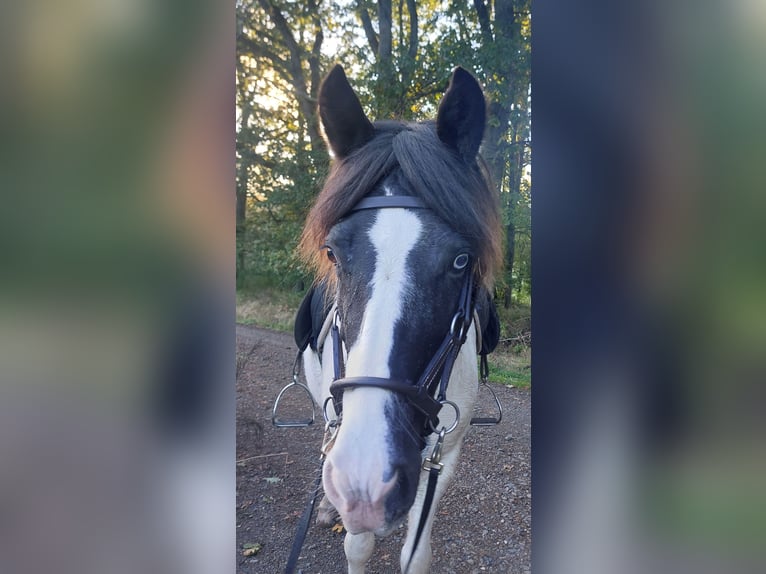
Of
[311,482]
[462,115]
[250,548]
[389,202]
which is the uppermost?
[462,115]

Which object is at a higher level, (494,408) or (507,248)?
(507,248)

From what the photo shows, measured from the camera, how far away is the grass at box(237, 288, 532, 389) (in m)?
1.17

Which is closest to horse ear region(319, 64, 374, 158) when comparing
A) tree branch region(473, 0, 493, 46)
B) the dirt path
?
tree branch region(473, 0, 493, 46)

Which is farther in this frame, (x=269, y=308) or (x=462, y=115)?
(x=269, y=308)

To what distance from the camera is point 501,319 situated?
1.24 metres

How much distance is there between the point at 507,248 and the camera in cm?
116

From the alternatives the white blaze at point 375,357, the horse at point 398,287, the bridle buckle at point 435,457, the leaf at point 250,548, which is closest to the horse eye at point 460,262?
the horse at point 398,287

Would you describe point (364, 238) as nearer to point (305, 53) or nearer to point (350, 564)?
point (305, 53)

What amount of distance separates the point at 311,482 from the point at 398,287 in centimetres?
77

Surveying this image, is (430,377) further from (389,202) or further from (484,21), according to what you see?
(484,21)

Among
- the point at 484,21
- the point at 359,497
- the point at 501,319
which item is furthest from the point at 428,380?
the point at 484,21
